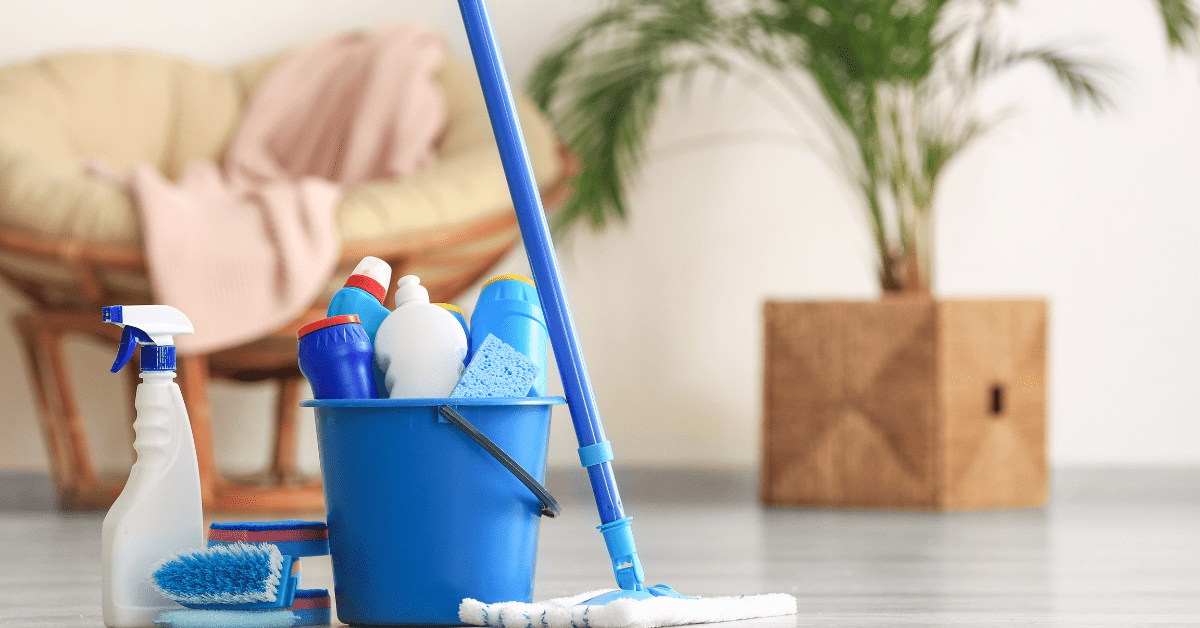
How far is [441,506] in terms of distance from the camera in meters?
0.64

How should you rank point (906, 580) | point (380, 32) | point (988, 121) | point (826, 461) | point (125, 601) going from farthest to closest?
1. point (988, 121)
2. point (380, 32)
3. point (826, 461)
4. point (906, 580)
5. point (125, 601)

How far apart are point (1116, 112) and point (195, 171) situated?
1.54m

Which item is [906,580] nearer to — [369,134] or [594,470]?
[594,470]

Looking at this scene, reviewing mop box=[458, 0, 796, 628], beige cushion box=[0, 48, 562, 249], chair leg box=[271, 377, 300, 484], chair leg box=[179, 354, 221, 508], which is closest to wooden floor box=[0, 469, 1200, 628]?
mop box=[458, 0, 796, 628]

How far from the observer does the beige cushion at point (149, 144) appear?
1.41 metres

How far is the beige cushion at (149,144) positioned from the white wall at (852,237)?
0.16 m

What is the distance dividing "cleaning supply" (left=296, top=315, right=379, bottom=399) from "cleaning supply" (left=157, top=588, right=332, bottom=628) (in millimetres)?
125

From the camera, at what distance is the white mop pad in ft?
1.97

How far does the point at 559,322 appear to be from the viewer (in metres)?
0.67

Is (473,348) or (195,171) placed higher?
(195,171)

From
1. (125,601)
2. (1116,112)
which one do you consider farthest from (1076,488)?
(125,601)

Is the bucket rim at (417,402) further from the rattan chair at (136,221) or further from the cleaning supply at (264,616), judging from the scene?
the rattan chair at (136,221)

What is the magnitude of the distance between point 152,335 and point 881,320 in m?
1.18

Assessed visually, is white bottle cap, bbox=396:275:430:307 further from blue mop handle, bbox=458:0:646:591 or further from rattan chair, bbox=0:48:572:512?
rattan chair, bbox=0:48:572:512
